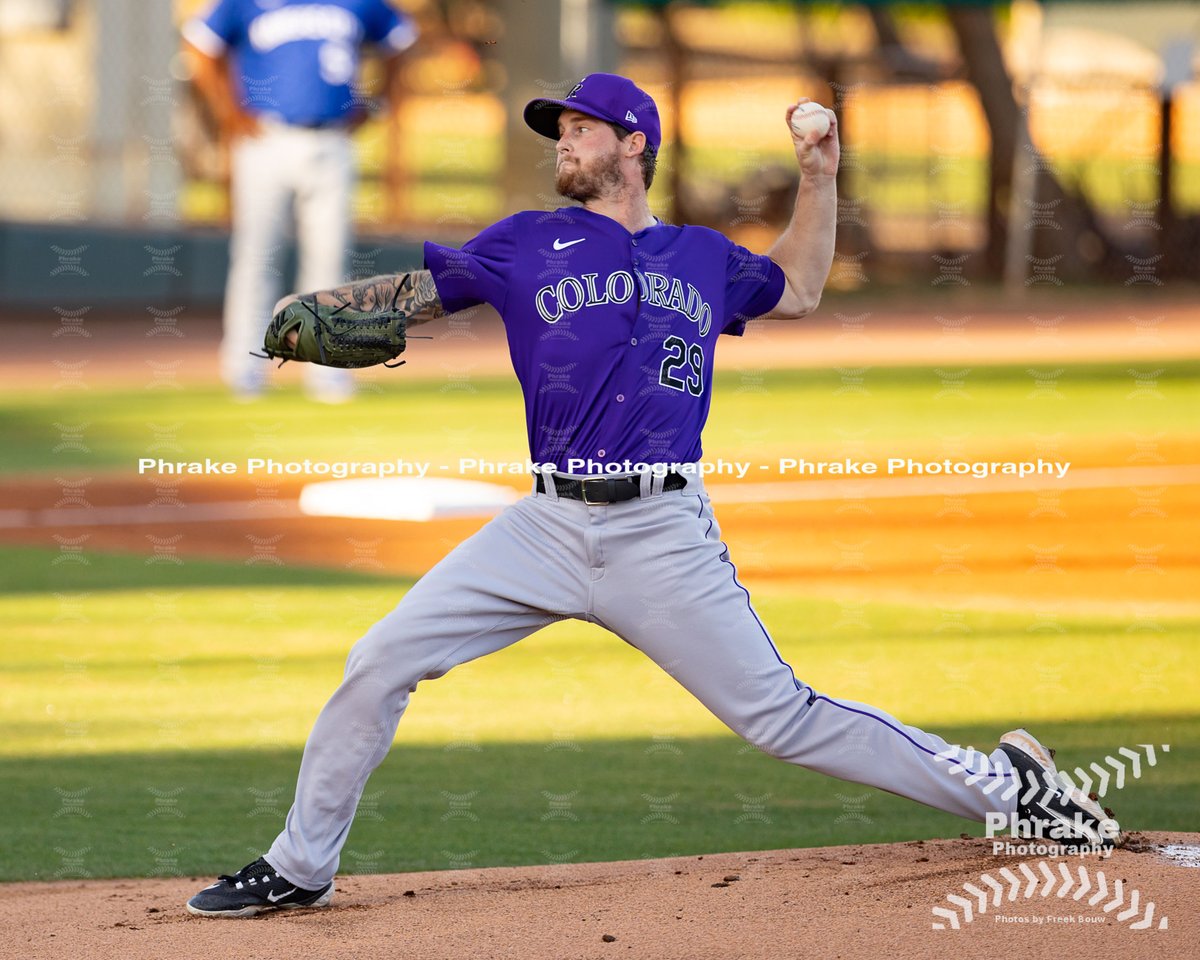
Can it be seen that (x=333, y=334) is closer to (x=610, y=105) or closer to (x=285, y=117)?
(x=610, y=105)

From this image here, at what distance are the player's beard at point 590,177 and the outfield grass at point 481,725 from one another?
1709 millimetres

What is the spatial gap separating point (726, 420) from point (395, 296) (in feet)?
30.4

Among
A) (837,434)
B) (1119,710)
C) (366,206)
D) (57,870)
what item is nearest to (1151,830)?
(1119,710)

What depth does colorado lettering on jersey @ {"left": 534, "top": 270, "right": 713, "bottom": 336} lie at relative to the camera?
167 inches

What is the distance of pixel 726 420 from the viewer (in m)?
13.5

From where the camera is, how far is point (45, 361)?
16094 mm

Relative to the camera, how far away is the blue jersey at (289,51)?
476 inches

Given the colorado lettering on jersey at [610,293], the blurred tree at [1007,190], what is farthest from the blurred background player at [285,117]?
the blurred tree at [1007,190]

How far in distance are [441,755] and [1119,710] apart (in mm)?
2253

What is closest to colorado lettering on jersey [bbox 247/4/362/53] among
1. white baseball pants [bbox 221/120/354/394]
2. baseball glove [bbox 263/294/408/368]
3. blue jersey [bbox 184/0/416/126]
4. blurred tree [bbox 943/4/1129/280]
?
blue jersey [bbox 184/0/416/126]

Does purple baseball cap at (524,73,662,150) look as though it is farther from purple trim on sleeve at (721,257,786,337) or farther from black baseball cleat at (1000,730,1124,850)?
black baseball cleat at (1000,730,1124,850)

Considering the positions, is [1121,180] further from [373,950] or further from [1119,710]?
[373,950]

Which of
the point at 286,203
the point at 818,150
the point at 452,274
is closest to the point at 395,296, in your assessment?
the point at 452,274

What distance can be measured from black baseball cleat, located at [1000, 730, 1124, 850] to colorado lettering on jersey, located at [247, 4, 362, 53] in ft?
29.3
